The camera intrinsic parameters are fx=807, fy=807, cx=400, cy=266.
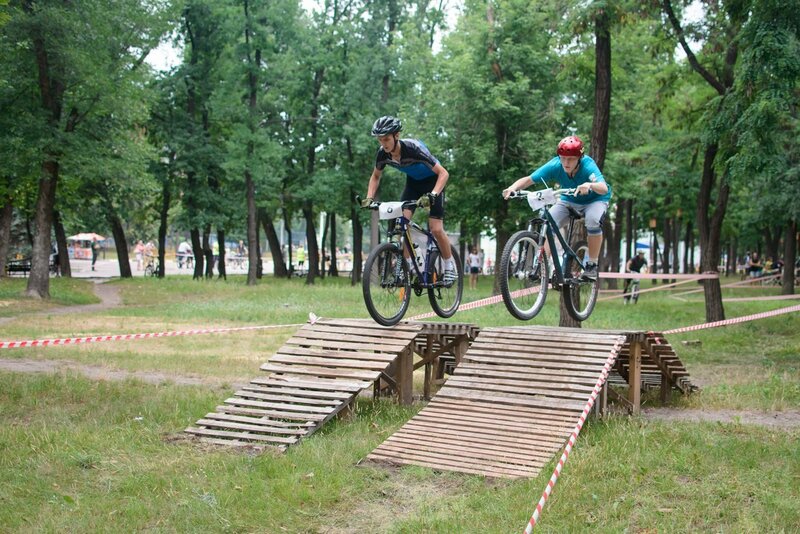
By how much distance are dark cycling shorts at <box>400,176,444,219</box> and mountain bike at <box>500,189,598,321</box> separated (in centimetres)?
81

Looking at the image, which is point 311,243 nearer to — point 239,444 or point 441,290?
point 441,290

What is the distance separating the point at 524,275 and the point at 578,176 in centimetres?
127

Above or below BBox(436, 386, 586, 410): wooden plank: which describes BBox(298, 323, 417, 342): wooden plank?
above

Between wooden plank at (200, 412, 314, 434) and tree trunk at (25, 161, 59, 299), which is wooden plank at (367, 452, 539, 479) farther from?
tree trunk at (25, 161, 59, 299)

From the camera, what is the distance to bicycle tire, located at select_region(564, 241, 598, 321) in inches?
361

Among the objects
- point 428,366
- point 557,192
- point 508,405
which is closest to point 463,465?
point 508,405

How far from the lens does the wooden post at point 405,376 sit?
9.85 m

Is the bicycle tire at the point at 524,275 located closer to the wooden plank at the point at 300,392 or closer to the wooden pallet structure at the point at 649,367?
the wooden pallet structure at the point at 649,367

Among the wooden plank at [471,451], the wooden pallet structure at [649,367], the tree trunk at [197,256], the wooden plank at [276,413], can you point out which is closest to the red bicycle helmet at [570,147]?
the wooden pallet structure at [649,367]

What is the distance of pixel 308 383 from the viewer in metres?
8.99

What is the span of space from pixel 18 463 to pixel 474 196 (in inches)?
866

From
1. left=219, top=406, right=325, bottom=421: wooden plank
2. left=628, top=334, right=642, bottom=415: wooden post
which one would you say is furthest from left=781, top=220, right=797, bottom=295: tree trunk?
left=219, top=406, right=325, bottom=421: wooden plank

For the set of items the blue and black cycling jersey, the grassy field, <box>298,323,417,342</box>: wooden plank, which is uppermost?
the blue and black cycling jersey

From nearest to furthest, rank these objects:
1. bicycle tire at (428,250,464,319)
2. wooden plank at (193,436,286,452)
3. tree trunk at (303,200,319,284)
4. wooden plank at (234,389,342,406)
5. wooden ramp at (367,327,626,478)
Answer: wooden ramp at (367,327,626,478) < wooden plank at (193,436,286,452) < wooden plank at (234,389,342,406) < bicycle tire at (428,250,464,319) < tree trunk at (303,200,319,284)
